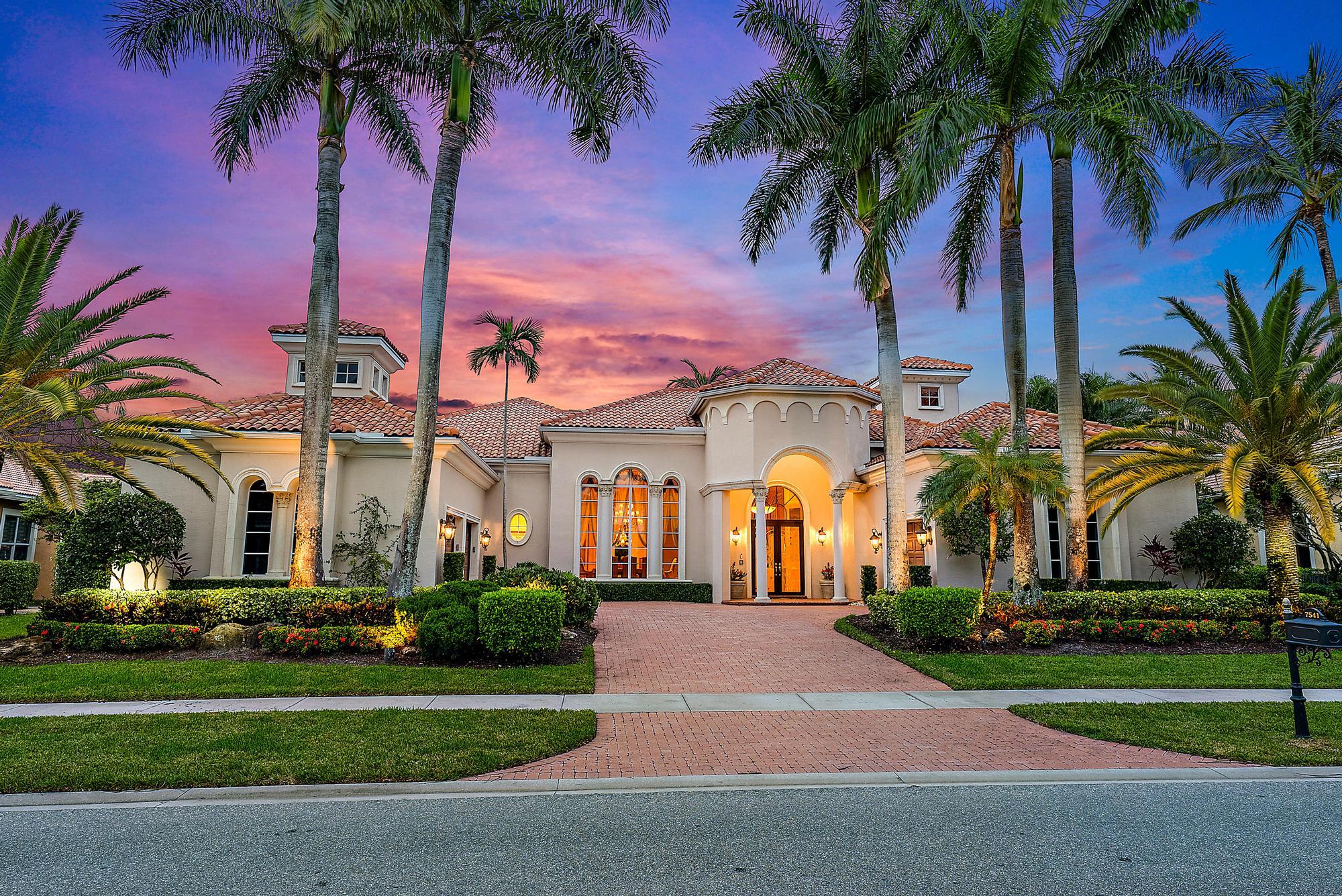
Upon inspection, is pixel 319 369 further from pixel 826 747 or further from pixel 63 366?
pixel 826 747

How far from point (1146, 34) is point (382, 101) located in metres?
15.6

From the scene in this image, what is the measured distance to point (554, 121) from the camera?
14.9m

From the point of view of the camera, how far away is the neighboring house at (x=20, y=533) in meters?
20.3

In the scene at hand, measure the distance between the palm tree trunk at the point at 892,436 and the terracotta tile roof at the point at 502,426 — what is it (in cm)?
1142

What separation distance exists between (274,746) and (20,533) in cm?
2054

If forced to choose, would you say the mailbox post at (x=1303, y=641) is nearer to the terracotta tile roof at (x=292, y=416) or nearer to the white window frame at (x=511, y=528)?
the terracotta tile roof at (x=292, y=416)

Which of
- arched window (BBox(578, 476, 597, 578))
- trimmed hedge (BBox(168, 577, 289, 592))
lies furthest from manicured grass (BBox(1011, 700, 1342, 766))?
arched window (BBox(578, 476, 597, 578))

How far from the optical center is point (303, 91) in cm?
1577

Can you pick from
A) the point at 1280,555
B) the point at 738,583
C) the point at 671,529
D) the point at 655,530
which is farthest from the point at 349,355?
the point at 1280,555

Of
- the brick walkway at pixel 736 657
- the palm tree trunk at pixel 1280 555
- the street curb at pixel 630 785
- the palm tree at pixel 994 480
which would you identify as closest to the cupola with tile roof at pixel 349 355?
the brick walkway at pixel 736 657

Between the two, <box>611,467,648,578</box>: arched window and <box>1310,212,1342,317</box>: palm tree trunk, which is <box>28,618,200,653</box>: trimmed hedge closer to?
<box>611,467,648,578</box>: arched window

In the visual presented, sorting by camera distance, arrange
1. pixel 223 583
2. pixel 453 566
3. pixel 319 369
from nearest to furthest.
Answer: pixel 319 369
pixel 223 583
pixel 453 566

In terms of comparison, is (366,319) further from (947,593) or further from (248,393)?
(947,593)

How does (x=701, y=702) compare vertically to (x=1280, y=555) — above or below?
below
